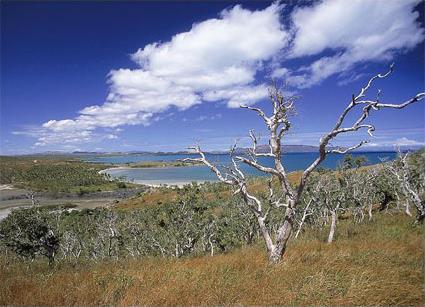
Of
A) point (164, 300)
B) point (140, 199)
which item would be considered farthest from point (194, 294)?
point (140, 199)

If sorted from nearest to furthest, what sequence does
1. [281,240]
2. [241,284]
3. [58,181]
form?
[241,284] < [281,240] < [58,181]

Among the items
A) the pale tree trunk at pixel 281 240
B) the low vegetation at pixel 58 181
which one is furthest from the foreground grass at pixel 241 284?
the low vegetation at pixel 58 181

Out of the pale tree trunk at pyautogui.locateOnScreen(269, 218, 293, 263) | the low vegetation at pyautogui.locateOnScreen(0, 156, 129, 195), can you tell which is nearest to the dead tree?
the pale tree trunk at pyautogui.locateOnScreen(269, 218, 293, 263)

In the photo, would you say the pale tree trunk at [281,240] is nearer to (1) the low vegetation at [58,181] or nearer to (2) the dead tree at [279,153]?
(2) the dead tree at [279,153]

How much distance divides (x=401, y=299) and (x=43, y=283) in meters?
8.28

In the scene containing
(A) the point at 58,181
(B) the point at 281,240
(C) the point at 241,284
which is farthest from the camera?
(A) the point at 58,181

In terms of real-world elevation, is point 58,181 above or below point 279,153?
below

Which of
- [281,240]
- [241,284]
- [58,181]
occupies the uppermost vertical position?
[281,240]

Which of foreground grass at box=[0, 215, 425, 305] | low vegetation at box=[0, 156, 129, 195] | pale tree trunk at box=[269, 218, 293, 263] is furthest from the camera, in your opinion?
low vegetation at box=[0, 156, 129, 195]

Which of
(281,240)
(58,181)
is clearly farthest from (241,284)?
(58,181)

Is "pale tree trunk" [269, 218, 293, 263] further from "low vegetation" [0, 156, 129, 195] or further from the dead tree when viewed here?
"low vegetation" [0, 156, 129, 195]

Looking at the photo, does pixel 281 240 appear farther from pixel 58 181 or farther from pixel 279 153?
pixel 58 181

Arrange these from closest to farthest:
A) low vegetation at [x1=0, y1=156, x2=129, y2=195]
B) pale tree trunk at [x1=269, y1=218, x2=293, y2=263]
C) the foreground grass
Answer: the foreground grass
pale tree trunk at [x1=269, y1=218, x2=293, y2=263]
low vegetation at [x1=0, y1=156, x2=129, y2=195]

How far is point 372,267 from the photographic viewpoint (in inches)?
376
